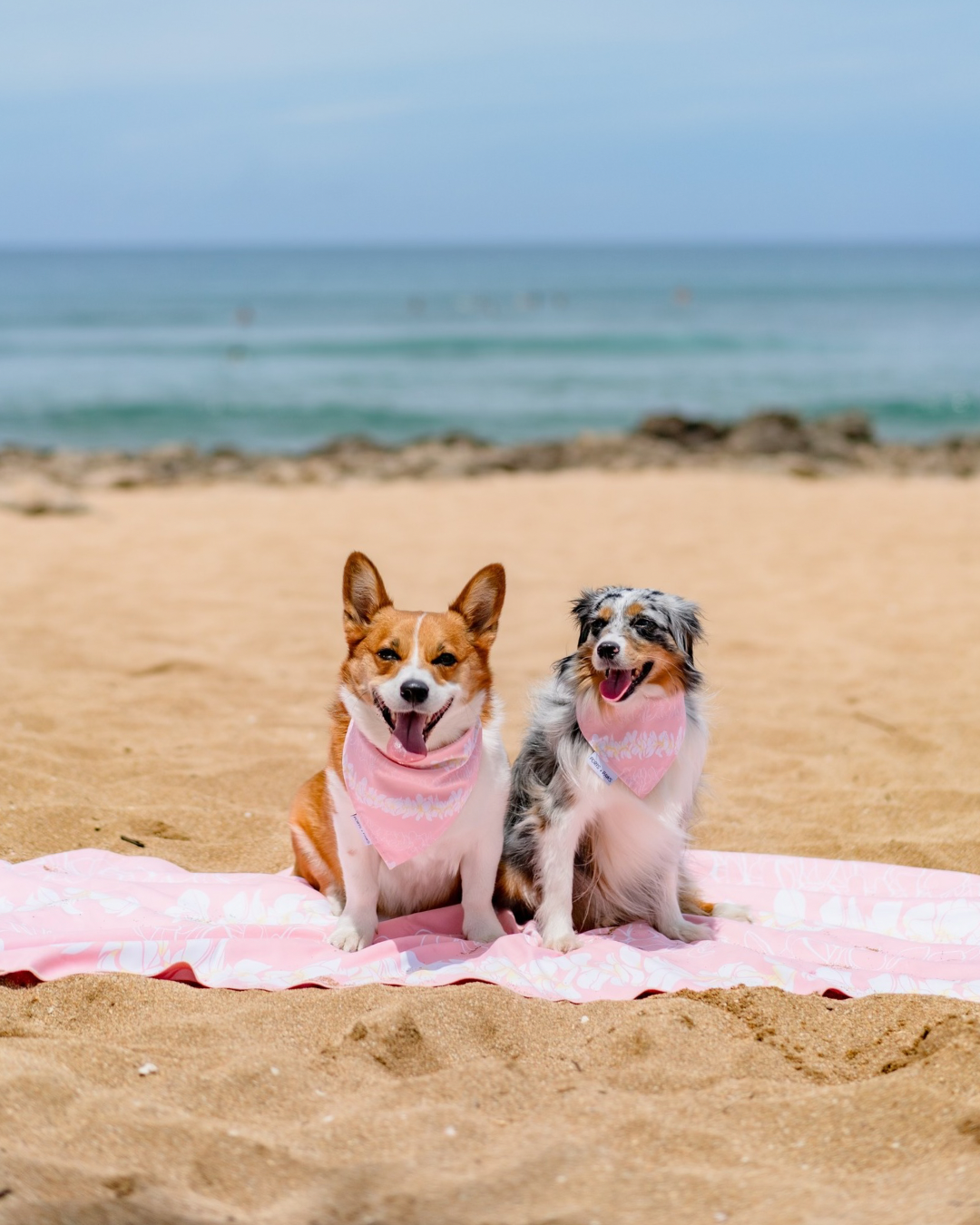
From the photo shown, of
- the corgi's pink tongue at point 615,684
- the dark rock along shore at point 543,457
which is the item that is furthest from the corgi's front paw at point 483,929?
the dark rock along shore at point 543,457

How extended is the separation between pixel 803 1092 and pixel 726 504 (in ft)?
33.1

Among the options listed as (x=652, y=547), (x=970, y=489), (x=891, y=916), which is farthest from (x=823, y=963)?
(x=970, y=489)

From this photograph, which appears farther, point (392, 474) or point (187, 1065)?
point (392, 474)

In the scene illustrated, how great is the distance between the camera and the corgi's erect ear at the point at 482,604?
3.96 m

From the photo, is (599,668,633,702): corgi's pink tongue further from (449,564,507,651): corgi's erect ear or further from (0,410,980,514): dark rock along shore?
(0,410,980,514): dark rock along shore

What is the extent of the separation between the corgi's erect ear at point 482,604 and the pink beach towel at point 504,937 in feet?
3.16

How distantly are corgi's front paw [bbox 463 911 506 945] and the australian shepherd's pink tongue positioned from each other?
0.67m

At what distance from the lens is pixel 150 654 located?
742 cm

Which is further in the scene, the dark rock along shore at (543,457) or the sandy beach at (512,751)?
the dark rock along shore at (543,457)

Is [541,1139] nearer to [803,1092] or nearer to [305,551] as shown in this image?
[803,1092]

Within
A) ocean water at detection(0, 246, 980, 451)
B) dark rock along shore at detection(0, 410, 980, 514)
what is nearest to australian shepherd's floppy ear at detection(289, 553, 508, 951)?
dark rock along shore at detection(0, 410, 980, 514)

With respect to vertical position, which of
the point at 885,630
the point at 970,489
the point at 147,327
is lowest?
the point at 885,630

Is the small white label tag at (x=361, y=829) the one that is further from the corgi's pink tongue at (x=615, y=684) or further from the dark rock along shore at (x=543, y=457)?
the dark rock along shore at (x=543, y=457)

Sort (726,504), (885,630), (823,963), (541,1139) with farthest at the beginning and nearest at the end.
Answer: (726,504) → (885,630) → (823,963) → (541,1139)
